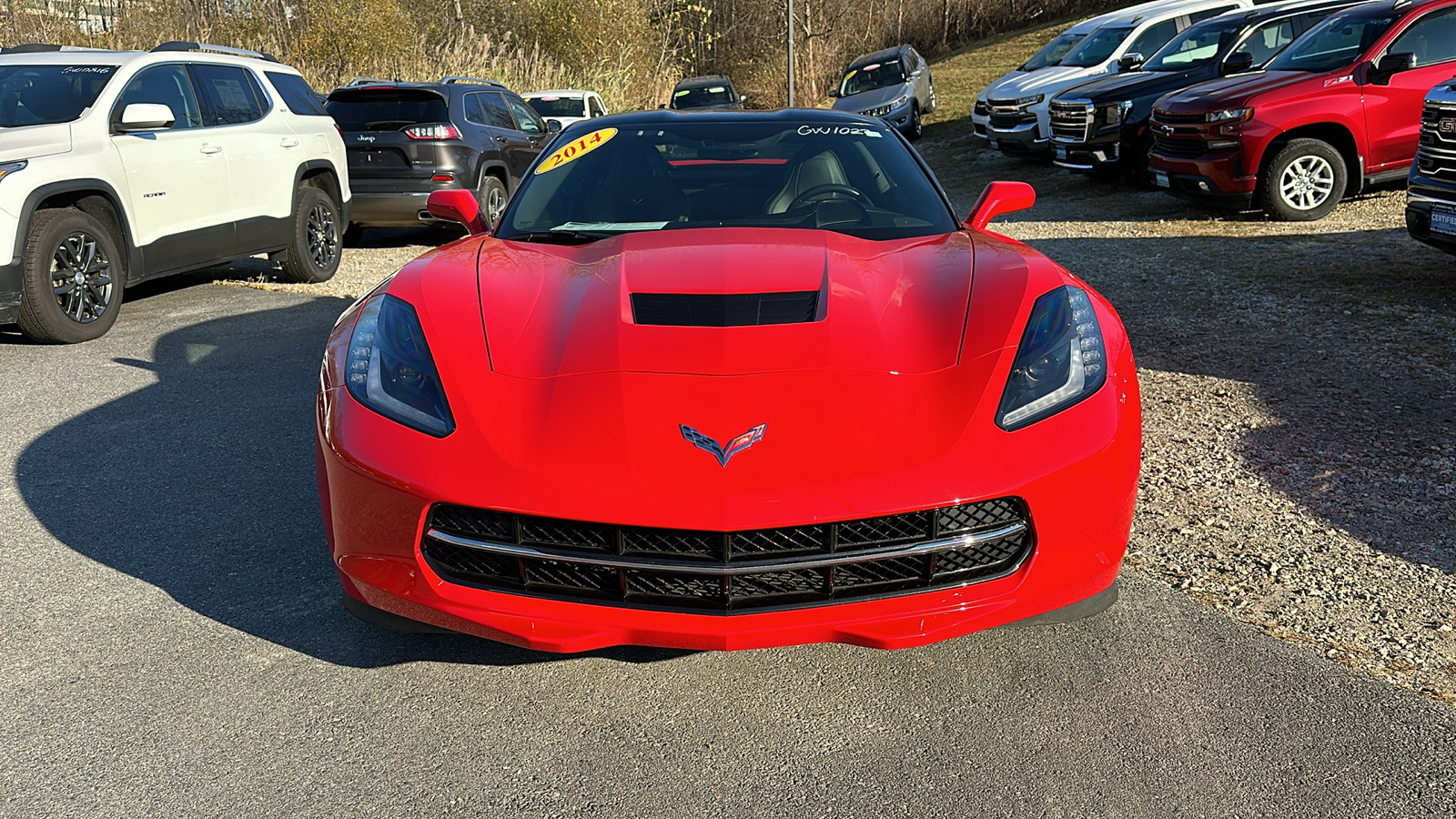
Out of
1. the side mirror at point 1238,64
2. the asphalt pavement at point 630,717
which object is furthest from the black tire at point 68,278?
the side mirror at point 1238,64

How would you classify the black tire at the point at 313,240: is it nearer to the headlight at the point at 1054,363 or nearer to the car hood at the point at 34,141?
Result: the car hood at the point at 34,141

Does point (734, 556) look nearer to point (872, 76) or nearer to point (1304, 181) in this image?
point (1304, 181)

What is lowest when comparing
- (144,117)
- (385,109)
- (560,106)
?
(144,117)

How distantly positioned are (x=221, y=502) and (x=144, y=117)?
4.03m

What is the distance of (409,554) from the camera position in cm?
260

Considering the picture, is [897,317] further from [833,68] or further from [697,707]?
[833,68]

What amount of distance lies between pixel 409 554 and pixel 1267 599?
2419mm

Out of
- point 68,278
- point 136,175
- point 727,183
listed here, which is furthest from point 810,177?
point 136,175

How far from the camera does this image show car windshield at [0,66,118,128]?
716 centimetres

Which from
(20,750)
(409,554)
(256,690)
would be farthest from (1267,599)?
(20,750)

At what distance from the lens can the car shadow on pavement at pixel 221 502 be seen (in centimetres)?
316

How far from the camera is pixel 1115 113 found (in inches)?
542

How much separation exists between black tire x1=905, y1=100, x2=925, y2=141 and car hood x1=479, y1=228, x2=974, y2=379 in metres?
20.0

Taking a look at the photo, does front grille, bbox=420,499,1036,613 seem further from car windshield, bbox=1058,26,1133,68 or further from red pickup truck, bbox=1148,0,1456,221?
car windshield, bbox=1058,26,1133,68
